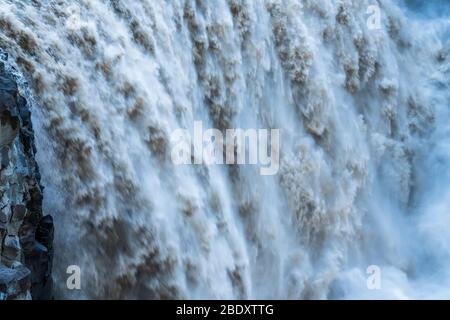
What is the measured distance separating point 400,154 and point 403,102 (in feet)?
2.49

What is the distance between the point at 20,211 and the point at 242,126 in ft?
9.74

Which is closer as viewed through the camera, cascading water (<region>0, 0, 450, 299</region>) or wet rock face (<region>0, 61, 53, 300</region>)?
wet rock face (<region>0, 61, 53, 300</region>)

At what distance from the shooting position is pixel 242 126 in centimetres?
742

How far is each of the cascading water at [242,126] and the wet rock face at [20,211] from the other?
381 mm

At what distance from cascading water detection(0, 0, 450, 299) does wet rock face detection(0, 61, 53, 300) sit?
1.25 ft

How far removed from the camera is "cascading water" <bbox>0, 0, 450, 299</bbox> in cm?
575

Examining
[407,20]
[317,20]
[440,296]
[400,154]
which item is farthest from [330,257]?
[407,20]

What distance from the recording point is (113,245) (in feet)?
19.5

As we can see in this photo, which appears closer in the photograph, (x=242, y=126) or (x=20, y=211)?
(x=20, y=211)

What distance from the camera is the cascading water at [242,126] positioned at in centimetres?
575

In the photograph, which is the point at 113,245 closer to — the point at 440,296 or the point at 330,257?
the point at 330,257

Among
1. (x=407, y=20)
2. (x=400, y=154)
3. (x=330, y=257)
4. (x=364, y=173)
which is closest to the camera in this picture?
(x=330, y=257)

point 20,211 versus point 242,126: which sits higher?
point 242,126

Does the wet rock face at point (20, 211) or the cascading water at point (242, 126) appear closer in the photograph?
the wet rock face at point (20, 211)
